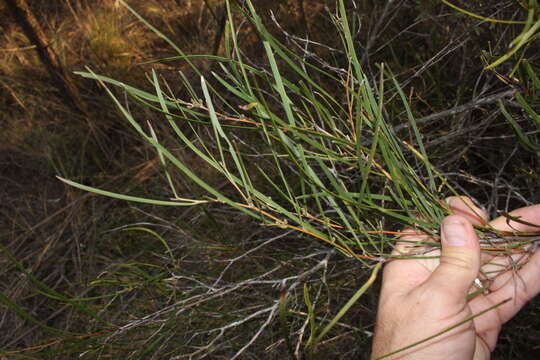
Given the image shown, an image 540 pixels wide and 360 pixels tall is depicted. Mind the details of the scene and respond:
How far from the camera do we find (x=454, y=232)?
1.53 ft

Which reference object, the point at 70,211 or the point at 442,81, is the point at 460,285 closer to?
the point at 442,81

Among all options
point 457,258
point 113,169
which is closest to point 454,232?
point 457,258

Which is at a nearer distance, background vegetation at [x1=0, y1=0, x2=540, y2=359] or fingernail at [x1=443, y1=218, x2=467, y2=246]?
fingernail at [x1=443, y1=218, x2=467, y2=246]

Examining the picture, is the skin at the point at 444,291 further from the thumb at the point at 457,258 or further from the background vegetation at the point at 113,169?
the background vegetation at the point at 113,169

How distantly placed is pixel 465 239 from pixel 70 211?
1.48 metres

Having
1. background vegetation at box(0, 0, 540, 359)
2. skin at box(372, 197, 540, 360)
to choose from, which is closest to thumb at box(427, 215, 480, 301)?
skin at box(372, 197, 540, 360)

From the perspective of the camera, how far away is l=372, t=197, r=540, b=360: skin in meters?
0.49

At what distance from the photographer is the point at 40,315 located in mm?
1503

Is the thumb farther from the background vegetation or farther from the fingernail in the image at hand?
the background vegetation

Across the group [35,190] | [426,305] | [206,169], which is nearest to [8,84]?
[35,190]

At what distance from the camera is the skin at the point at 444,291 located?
19.2 inches

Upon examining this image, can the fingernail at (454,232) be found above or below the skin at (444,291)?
above

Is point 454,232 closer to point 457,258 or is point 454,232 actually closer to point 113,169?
point 457,258

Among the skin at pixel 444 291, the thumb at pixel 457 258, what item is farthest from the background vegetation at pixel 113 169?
the thumb at pixel 457 258
